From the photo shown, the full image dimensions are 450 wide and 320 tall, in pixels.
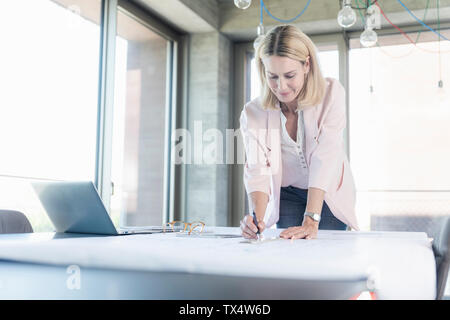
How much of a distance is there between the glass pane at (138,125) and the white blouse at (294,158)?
6.64 ft

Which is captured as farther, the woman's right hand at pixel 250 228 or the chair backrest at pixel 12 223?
the chair backrest at pixel 12 223

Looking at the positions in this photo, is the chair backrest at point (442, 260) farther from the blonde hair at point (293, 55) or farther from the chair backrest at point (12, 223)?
the chair backrest at point (12, 223)

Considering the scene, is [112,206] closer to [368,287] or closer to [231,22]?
[231,22]

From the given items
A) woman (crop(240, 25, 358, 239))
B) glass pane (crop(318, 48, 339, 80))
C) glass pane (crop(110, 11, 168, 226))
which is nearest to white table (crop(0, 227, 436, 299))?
woman (crop(240, 25, 358, 239))

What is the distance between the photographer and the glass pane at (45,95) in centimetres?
258

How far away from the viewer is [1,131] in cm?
251

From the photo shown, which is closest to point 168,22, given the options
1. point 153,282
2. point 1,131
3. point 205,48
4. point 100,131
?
point 205,48

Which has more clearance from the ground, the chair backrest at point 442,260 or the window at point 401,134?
the window at point 401,134

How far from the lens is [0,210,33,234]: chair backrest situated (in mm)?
1581

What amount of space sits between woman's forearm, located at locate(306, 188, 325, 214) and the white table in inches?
22.6

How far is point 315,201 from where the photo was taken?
1.47 metres

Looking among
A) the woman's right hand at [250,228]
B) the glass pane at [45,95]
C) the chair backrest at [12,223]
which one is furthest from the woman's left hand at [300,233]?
the glass pane at [45,95]

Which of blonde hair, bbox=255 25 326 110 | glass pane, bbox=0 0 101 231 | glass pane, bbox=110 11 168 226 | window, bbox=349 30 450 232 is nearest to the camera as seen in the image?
blonde hair, bbox=255 25 326 110

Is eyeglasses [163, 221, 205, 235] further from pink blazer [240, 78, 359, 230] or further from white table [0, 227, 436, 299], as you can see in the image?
white table [0, 227, 436, 299]
